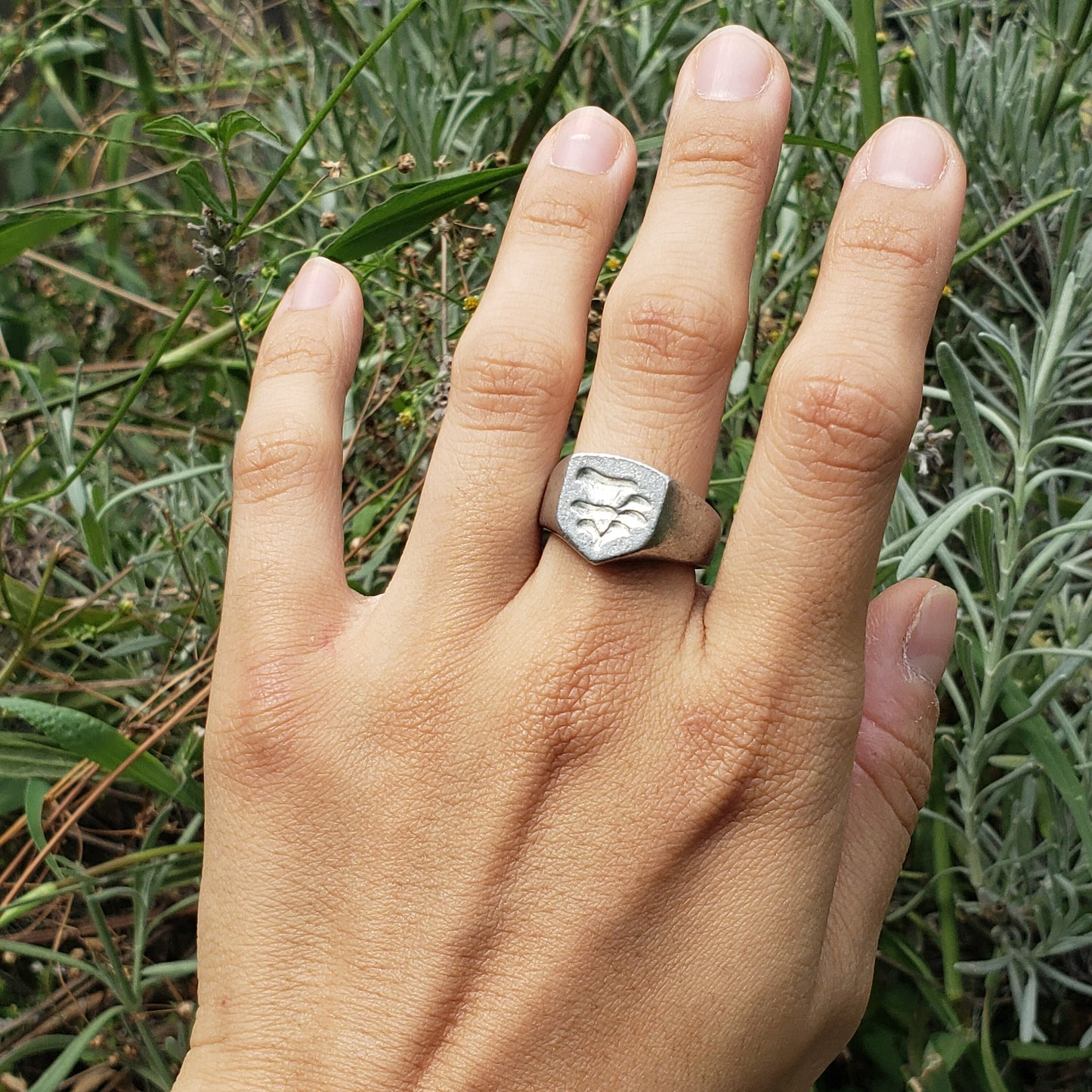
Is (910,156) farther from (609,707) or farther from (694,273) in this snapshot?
(609,707)

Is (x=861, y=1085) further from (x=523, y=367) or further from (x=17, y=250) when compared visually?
(x=17, y=250)

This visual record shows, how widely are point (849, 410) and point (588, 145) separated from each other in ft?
1.35

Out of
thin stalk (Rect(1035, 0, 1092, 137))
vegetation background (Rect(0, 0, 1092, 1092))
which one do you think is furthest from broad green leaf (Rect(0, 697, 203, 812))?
thin stalk (Rect(1035, 0, 1092, 137))

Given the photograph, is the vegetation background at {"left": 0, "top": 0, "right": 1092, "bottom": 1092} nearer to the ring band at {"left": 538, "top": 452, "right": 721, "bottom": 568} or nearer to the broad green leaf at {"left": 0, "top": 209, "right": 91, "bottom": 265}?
the broad green leaf at {"left": 0, "top": 209, "right": 91, "bottom": 265}

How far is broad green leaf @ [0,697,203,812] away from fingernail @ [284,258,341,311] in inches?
20.7

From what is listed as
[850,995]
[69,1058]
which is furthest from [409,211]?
[69,1058]

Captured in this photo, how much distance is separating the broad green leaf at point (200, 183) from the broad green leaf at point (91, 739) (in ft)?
1.87

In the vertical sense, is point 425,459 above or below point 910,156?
Answer: below

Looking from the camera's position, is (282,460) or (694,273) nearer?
(694,273)

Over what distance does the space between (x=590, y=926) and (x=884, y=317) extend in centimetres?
62

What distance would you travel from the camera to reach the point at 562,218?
1.11 metres

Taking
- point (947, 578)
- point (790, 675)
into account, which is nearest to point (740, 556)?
point (790, 675)

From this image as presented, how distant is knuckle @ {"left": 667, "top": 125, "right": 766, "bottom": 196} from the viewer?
1.05 metres

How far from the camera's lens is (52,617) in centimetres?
149
